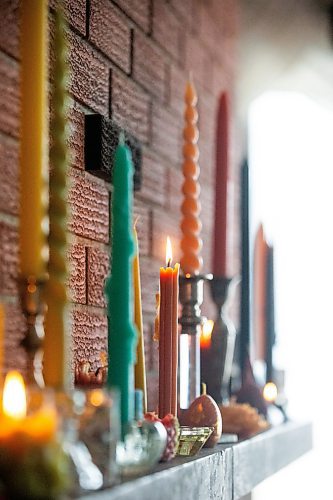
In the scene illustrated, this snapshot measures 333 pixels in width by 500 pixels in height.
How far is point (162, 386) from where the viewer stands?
0.94 metres

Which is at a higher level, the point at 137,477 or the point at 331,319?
the point at 331,319

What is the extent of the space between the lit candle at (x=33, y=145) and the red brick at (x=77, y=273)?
0.94ft

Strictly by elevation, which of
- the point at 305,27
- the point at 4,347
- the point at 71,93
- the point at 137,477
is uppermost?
the point at 305,27

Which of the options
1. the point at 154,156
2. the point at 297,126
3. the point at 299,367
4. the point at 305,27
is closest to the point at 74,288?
the point at 154,156

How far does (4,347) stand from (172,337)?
0.59 feet

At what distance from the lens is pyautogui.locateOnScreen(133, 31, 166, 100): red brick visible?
1312 millimetres

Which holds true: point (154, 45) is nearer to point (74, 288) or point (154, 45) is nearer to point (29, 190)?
point (74, 288)

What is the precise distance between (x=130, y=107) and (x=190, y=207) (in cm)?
21

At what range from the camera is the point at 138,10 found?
1329 mm

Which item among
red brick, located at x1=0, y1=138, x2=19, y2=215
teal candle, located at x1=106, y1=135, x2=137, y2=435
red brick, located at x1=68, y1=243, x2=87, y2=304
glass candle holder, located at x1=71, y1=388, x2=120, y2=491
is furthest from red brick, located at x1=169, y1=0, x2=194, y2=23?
glass candle holder, located at x1=71, y1=388, x2=120, y2=491

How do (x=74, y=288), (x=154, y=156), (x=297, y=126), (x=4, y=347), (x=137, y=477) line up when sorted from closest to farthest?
(x=137, y=477)
(x=4, y=347)
(x=74, y=288)
(x=154, y=156)
(x=297, y=126)

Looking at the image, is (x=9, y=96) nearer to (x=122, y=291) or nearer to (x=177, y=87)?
(x=122, y=291)

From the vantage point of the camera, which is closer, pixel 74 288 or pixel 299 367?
pixel 74 288

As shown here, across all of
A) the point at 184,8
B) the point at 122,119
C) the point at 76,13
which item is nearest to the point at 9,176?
the point at 76,13
